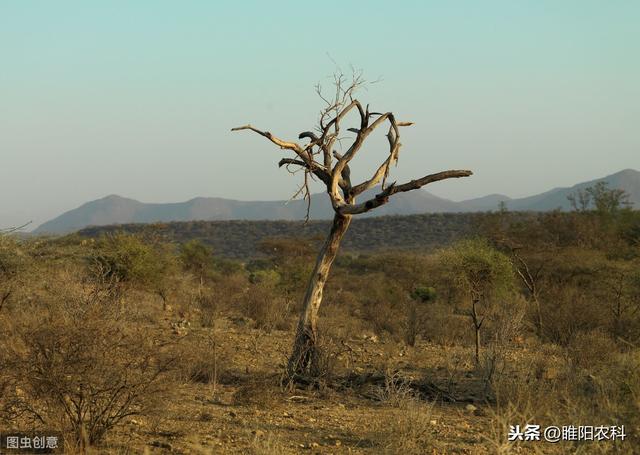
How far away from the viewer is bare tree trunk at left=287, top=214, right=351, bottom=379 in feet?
33.3

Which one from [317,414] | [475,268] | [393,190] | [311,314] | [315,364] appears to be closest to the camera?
[317,414]

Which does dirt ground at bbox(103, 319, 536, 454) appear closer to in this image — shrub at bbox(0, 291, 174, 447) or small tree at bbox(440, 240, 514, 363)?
shrub at bbox(0, 291, 174, 447)

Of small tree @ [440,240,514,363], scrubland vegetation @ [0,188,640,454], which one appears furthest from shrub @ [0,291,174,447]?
small tree @ [440,240,514,363]

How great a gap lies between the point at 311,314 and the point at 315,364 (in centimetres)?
67

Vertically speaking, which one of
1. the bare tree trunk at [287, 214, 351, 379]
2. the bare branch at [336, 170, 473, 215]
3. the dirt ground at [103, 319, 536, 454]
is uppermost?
the bare branch at [336, 170, 473, 215]

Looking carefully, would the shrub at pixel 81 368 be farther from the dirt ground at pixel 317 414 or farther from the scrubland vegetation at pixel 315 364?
the dirt ground at pixel 317 414

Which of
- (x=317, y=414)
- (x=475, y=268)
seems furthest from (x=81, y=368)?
(x=475, y=268)

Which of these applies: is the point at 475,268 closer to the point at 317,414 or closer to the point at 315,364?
the point at 315,364

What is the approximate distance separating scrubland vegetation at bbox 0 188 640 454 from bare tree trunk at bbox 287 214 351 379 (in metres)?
0.20

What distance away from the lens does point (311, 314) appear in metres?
10.3

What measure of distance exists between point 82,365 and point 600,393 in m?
4.56

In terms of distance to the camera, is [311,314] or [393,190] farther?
[311,314]

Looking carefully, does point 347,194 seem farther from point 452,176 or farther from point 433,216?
point 433,216

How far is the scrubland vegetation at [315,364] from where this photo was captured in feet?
22.2
